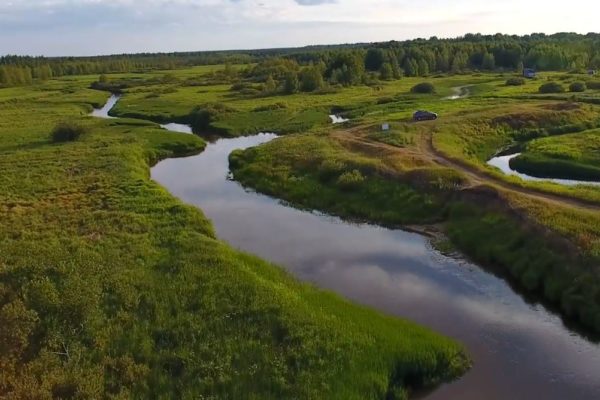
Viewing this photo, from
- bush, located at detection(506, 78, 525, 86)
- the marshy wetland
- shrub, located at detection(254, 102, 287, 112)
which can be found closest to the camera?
the marshy wetland

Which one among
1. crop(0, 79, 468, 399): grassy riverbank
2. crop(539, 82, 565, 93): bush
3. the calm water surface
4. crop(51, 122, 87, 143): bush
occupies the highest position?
crop(539, 82, 565, 93): bush

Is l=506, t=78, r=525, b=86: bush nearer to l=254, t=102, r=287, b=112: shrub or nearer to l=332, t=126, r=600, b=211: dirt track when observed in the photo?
l=254, t=102, r=287, b=112: shrub

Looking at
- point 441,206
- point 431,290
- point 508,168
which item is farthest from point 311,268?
point 508,168

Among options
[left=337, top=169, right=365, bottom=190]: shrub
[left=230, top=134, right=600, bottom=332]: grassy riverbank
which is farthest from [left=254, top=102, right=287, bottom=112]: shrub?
[left=337, top=169, right=365, bottom=190]: shrub

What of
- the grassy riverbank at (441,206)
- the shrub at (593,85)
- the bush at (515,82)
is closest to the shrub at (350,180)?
the grassy riverbank at (441,206)

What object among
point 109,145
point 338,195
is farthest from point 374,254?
point 109,145

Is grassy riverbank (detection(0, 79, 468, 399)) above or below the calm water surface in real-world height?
above

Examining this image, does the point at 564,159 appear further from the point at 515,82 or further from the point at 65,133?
the point at 515,82
